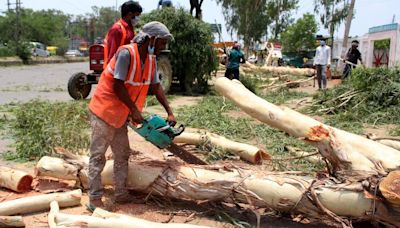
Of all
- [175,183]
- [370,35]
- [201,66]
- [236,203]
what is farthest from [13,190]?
[370,35]

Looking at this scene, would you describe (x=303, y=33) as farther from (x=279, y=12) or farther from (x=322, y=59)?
(x=322, y=59)

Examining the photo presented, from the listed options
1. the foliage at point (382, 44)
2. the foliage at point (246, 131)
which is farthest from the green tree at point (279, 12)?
the foliage at point (246, 131)

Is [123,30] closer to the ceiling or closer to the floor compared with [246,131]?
closer to the ceiling

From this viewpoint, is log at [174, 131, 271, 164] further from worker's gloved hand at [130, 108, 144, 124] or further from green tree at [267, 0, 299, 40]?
green tree at [267, 0, 299, 40]

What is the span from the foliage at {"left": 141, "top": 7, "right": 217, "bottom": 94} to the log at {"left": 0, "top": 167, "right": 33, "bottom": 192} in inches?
322

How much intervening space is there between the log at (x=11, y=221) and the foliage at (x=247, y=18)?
133 ft

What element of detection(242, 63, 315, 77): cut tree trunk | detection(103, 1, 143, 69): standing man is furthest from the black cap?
detection(242, 63, 315, 77): cut tree trunk

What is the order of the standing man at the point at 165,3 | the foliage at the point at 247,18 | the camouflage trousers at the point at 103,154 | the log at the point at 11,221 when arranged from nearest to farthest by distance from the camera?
1. the log at the point at 11,221
2. the camouflage trousers at the point at 103,154
3. the standing man at the point at 165,3
4. the foliage at the point at 247,18

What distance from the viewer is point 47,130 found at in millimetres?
6031

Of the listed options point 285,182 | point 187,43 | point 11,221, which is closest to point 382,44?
point 187,43

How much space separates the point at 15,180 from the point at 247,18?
40.1 metres

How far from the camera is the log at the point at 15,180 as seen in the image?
443 cm

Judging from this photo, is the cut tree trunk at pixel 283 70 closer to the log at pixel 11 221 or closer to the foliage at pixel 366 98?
the foliage at pixel 366 98

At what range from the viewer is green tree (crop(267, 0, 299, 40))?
47.5m
